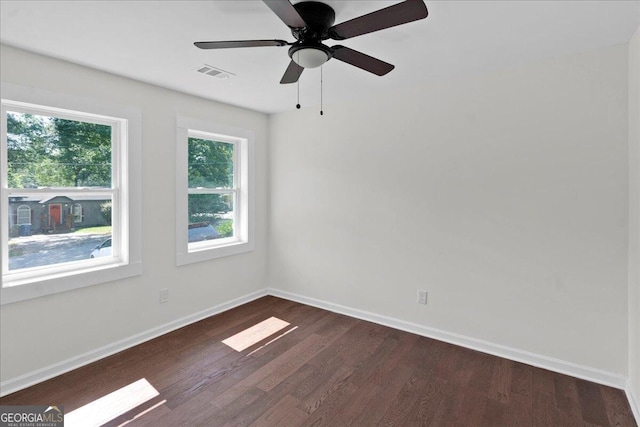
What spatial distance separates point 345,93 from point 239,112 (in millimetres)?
1359

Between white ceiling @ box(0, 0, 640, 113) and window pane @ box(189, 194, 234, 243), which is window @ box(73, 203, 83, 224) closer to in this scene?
window pane @ box(189, 194, 234, 243)

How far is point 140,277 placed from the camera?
10.0ft

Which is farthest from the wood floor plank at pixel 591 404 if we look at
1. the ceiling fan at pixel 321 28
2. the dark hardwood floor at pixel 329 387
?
the ceiling fan at pixel 321 28

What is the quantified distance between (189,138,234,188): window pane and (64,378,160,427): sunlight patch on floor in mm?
2013

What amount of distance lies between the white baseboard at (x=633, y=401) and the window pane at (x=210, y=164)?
13.3 ft

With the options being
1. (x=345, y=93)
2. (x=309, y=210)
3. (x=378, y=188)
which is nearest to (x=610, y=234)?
(x=378, y=188)

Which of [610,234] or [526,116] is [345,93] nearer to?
[526,116]

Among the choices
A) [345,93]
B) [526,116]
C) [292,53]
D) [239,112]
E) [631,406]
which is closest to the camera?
[292,53]

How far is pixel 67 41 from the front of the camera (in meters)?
2.18

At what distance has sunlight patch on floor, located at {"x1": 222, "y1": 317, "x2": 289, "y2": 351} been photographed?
299 cm

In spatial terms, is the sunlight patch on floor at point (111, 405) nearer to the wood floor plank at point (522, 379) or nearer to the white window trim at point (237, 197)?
the white window trim at point (237, 197)

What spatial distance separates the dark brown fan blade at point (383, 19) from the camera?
4.58 ft

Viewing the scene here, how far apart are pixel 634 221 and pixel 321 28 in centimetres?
240

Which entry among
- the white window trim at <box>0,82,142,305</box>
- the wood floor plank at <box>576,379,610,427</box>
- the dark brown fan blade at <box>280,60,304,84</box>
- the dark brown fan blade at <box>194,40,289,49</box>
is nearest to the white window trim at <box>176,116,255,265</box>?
the white window trim at <box>0,82,142,305</box>
